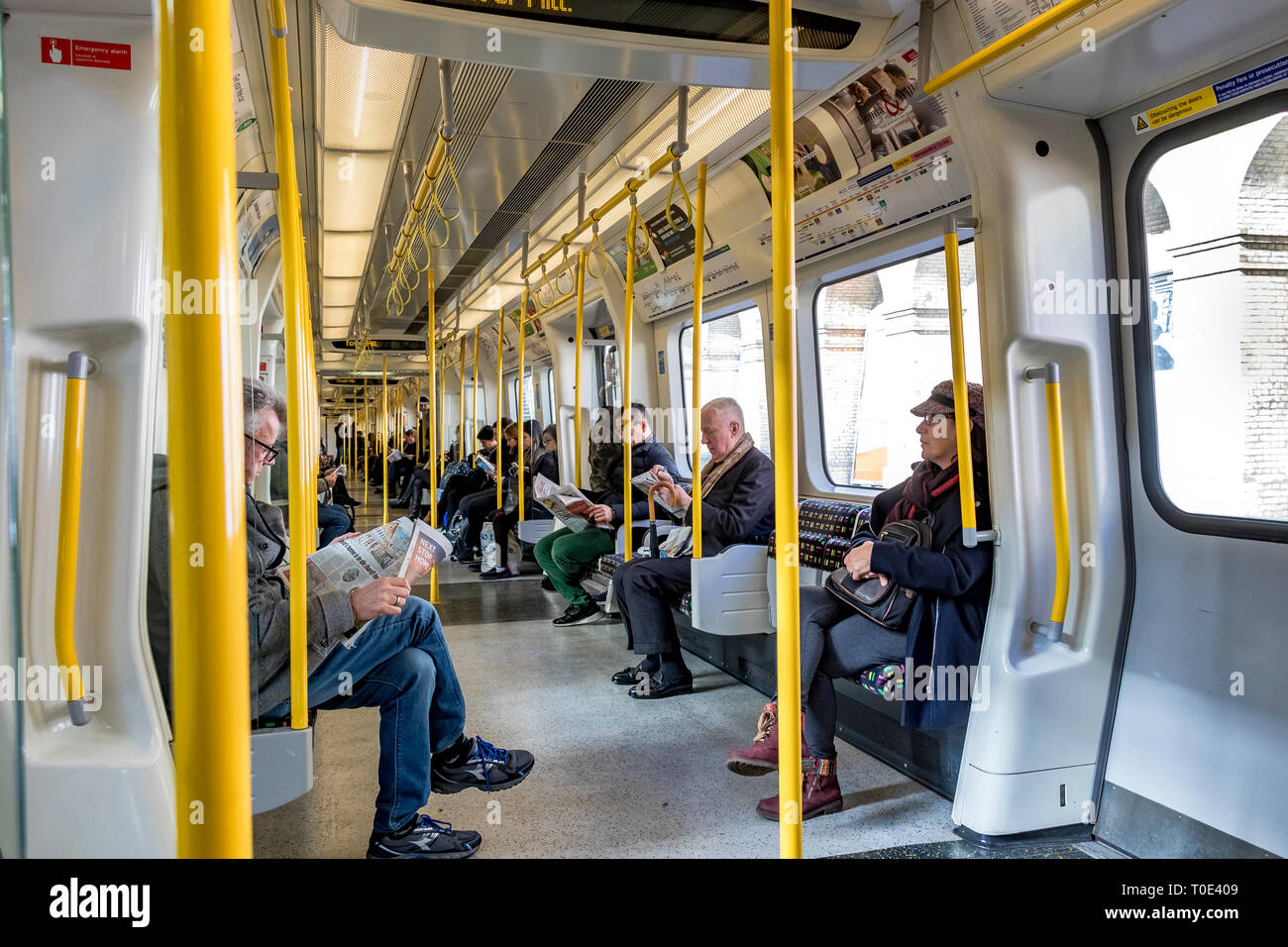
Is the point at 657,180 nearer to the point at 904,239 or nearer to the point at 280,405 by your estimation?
the point at 904,239

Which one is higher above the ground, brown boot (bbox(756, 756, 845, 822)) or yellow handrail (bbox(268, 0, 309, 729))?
yellow handrail (bbox(268, 0, 309, 729))

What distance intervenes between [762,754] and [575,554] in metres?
2.88

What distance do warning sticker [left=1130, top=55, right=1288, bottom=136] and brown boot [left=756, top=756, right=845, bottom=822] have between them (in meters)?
2.49

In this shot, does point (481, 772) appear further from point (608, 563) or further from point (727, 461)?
point (608, 563)

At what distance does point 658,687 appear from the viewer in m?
4.79

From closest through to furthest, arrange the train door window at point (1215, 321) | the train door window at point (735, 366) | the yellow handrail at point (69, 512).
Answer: the yellow handrail at point (69, 512), the train door window at point (1215, 321), the train door window at point (735, 366)

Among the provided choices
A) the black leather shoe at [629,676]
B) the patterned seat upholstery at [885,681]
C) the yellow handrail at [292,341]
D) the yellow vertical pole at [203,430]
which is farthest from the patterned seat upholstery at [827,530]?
the yellow vertical pole at [203,430]

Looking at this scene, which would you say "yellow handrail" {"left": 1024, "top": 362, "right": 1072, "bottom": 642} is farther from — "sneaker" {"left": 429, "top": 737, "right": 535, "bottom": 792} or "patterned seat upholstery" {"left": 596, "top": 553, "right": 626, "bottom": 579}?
"patterned seat upholstery" {"left": 596, "top": 553, "right": 626, "bottom": 579}

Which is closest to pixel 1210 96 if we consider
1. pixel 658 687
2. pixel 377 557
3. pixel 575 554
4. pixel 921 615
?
pixel 921 615

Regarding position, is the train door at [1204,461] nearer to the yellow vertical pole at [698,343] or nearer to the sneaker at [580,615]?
the yellow vertical pole at [698,343]

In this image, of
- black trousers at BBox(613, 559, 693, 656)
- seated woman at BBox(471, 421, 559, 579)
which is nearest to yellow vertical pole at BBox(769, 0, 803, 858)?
→ black trousers at BBox(613, 559, 693, 656)

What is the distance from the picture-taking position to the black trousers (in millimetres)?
4754

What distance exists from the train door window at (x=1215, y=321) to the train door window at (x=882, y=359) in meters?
1.37

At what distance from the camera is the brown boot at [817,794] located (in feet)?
10.6
